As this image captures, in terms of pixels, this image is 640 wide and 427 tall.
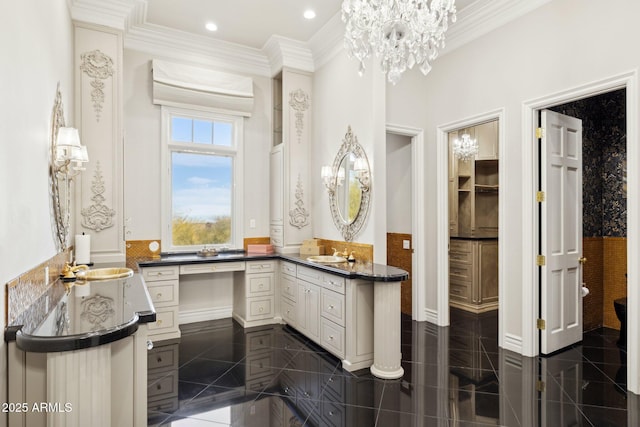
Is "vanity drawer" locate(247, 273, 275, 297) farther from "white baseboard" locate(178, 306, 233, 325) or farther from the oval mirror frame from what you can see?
the oval mirror frame

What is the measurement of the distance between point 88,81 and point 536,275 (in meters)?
4.96

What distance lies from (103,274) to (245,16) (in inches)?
125

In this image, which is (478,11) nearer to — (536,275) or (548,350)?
(536,275)

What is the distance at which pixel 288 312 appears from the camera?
14.7ft

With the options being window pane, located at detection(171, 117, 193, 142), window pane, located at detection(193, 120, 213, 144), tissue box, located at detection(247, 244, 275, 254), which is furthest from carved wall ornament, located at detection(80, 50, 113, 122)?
tissue box, located at detection(247, 244, 275, 254)

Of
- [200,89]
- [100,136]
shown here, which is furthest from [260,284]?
[200,89]

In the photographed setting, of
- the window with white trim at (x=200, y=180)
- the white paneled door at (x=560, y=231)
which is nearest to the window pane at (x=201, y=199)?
the window with white trim at (x=200, y=180)

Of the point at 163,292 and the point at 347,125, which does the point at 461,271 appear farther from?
the point at 163,292

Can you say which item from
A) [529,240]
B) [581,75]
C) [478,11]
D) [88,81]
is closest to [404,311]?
[529,240]

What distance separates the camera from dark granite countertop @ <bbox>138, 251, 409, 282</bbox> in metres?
3.13

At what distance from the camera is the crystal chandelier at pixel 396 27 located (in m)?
2.53

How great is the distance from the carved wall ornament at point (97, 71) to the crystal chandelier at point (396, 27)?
2.74m

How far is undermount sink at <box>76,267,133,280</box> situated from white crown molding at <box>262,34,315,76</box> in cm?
328

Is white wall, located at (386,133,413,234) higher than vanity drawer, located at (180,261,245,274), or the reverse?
white wall, located at (386,133,413,234)
